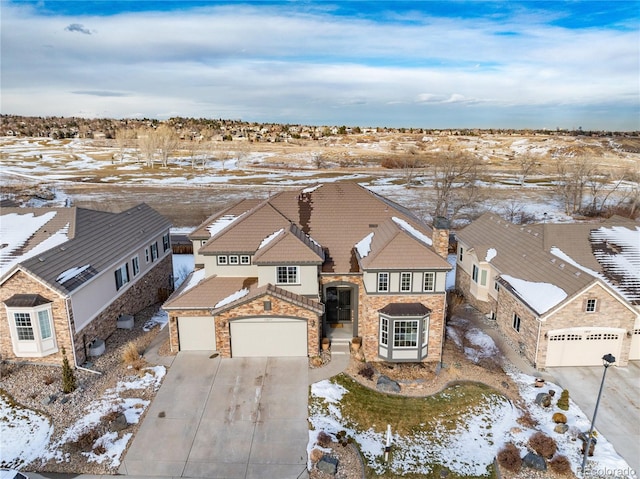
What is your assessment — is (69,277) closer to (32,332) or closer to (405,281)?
(32,332)

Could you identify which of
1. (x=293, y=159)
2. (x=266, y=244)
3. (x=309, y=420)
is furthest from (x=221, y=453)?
(x=293, y=159)

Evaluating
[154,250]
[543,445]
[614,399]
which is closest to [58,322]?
[154,250]

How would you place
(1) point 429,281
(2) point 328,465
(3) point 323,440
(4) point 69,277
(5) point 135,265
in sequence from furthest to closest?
(5) point 135,265 < (1) point 429,281 < (4) point 69,277 < (3) point 323,440 < (2) point 328,465

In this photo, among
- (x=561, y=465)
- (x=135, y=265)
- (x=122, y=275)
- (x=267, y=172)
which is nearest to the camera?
A: (x=561, y=465)

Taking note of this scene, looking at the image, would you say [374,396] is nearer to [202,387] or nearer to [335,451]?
[335,451]

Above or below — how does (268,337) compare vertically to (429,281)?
below

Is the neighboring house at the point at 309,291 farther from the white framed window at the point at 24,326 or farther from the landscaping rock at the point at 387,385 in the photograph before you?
the white framed window at the point at 24,326

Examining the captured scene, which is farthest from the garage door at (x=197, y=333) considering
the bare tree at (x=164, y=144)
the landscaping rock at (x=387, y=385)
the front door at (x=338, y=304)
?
the bare tree at (x=164, y=144)
